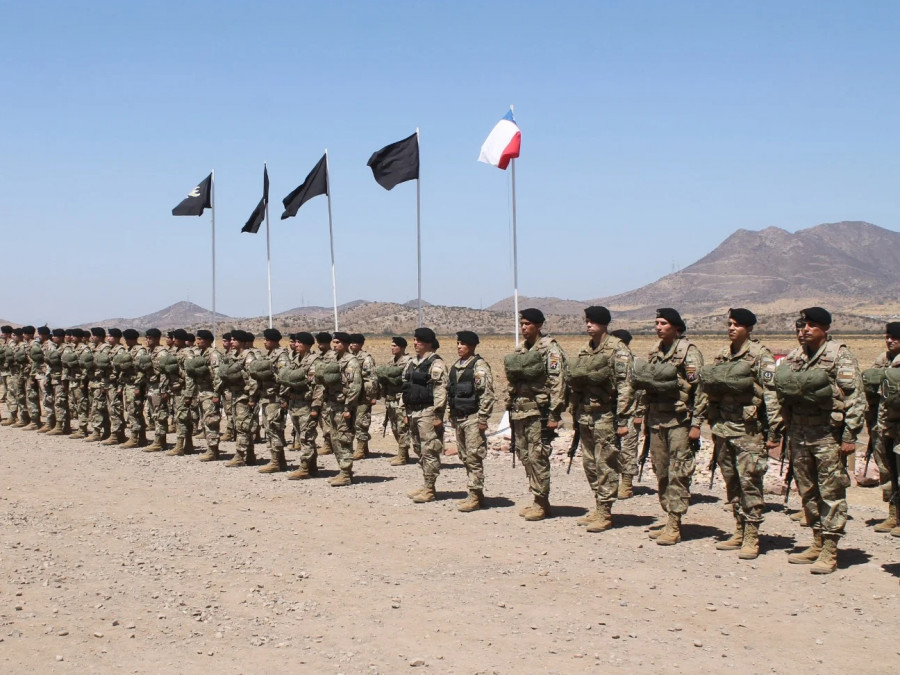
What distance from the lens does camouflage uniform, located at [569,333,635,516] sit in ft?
29.6

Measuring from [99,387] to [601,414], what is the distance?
12.1 meters

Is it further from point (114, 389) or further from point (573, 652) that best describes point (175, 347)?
point (573, 652)

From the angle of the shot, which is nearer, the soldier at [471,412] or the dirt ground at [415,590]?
the dirt ground at [415,590]

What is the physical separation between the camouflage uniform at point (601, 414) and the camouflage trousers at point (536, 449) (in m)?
0.47

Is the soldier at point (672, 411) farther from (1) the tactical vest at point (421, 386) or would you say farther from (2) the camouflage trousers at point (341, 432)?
(2) the camouflage trousers at point (341, 432)

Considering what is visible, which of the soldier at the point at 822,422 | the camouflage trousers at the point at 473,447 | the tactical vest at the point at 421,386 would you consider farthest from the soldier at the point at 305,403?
the soldier at the point at 822,422

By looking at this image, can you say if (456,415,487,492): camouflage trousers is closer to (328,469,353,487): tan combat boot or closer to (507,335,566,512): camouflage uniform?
(507,335,566,512): camouflage uniform

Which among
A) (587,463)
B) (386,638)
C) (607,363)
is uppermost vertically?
(607,363)

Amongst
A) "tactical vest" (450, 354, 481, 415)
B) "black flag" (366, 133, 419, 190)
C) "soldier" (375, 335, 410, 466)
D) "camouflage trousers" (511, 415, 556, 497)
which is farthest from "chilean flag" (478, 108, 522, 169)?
"camouflage trousers" (511, 415, 556, 497)

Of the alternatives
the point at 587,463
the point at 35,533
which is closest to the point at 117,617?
the point at 35,533

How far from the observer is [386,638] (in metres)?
6.27

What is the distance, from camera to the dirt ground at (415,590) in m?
5.92

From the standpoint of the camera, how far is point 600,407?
905 centimetres

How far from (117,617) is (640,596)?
14.1 ft
